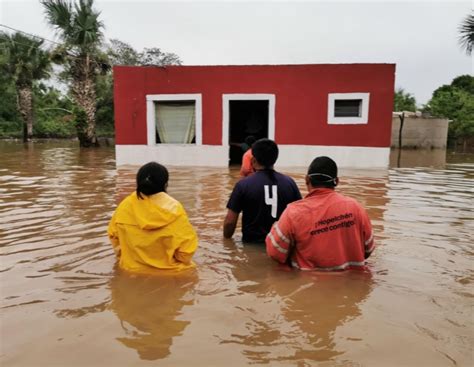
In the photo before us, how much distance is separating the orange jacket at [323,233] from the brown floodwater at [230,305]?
0.17 meters

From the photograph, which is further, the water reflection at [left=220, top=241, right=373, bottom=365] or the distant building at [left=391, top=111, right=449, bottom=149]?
the distant building at [left=391, top=111, right=449, bottom=149]

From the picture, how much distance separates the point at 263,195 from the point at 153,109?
1114 centimetres

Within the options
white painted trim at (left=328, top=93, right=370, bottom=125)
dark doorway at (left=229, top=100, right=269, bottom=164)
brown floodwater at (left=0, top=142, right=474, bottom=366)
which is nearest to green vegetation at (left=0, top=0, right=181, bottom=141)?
dark doorway at (left=229, top=100, right=269, bottom=164)

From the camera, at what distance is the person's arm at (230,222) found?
15.0 feet

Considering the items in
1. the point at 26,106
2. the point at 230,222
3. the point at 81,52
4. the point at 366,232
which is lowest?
the point at 230,222

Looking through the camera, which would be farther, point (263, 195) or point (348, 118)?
point (348, 118)

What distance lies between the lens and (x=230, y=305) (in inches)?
134

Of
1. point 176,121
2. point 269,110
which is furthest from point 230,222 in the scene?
point 176,121

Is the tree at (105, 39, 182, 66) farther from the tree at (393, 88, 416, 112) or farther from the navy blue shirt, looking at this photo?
the navy blue shirt

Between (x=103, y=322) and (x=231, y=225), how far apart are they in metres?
1.95

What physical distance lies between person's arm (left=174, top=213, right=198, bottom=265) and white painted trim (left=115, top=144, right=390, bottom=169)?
34.2 ft

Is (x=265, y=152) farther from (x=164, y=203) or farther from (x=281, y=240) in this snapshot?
(x=164, y=203)

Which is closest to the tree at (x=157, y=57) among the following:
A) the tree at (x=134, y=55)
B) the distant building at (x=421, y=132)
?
the tree at (x=134, y=55)

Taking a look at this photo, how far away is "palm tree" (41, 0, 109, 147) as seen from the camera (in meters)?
21.9
